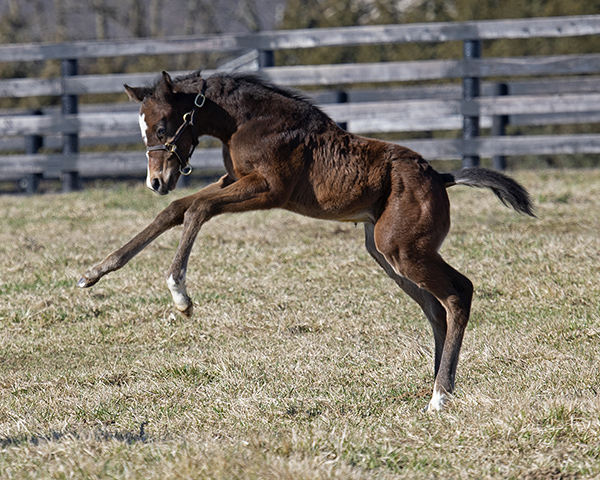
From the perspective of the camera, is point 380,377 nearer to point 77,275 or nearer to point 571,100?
point 77,275

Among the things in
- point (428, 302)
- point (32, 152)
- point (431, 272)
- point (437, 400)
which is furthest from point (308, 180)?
point (32, 152)

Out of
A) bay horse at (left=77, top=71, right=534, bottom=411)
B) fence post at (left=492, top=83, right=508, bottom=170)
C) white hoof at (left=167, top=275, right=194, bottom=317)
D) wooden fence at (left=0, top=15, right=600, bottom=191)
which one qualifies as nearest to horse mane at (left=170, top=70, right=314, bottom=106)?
bay horse at (left=77, top=71, right=534, bottom=411)

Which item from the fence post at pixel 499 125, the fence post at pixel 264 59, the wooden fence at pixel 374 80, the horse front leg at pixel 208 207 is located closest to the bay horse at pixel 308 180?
the horse front leg at pixel 208 207

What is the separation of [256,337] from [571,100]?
20.6ft

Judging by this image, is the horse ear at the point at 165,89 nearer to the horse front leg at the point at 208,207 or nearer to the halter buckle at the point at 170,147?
the halter buckle at the point at 170,147

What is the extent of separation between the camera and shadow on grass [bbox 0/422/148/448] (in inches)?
138

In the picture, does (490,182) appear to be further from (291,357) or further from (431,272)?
(291,357)

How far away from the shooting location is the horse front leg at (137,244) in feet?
13.6

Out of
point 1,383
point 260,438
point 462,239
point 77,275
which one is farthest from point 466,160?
point 260,438

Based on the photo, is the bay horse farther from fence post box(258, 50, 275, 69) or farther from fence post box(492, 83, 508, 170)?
fence post box(492, 83, 508, 170)

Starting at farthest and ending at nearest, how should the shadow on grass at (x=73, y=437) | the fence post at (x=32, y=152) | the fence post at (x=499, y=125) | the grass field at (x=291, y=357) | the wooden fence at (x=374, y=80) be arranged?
the fence post at (x=499, y=125), the fence post at (x=32, y=152), the wooden fence at (x=374, y=80), the shadow on grass at (x=73, y=437), the grass field at (x=291, y=357)

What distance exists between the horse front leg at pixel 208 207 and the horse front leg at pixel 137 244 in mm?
88

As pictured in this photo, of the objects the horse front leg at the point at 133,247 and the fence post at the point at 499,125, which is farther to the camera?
the fence post at the point at 499,125

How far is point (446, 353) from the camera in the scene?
14.2ft
